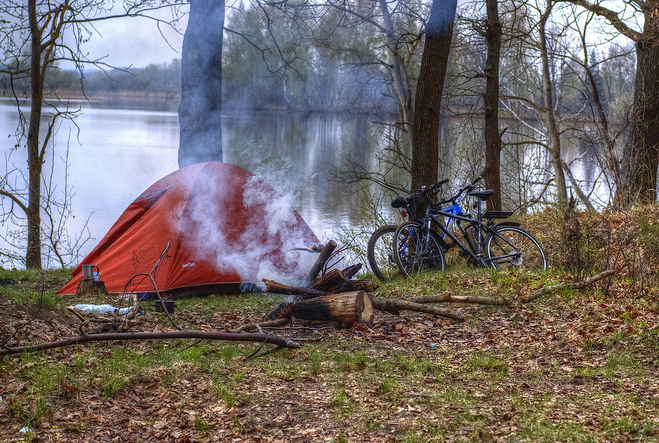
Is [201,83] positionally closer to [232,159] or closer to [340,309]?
[340,309]

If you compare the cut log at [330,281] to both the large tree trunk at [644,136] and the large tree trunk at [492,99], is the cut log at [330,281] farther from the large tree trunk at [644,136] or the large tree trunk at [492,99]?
the large tree trunk at [644,136]

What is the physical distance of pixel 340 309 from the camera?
5.76m

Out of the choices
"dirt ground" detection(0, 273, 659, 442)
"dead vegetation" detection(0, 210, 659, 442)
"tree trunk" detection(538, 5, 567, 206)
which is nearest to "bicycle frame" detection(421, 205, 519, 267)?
"dead vegetation" detection(0, 210, 659, 442)

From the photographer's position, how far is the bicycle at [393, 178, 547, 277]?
316 inches

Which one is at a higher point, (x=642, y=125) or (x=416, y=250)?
(x=642, y=125)

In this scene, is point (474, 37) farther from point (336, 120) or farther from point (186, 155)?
point (336, 120)

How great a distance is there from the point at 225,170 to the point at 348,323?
3240mm

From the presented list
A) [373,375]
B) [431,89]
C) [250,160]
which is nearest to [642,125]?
[431,89]

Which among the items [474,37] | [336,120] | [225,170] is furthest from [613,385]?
[336,120]

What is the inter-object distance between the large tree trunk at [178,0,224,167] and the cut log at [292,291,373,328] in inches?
199

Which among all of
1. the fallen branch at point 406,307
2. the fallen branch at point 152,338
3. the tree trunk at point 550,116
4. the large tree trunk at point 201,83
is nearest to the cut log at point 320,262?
the fallen branch at point 406,307

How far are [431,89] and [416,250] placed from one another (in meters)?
2.60

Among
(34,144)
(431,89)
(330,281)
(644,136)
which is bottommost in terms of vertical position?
(330,281)

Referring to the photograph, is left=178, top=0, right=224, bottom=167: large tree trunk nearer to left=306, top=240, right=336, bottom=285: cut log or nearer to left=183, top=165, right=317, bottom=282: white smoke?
left=183, top=165, right=317, bottom=282: white smoke
